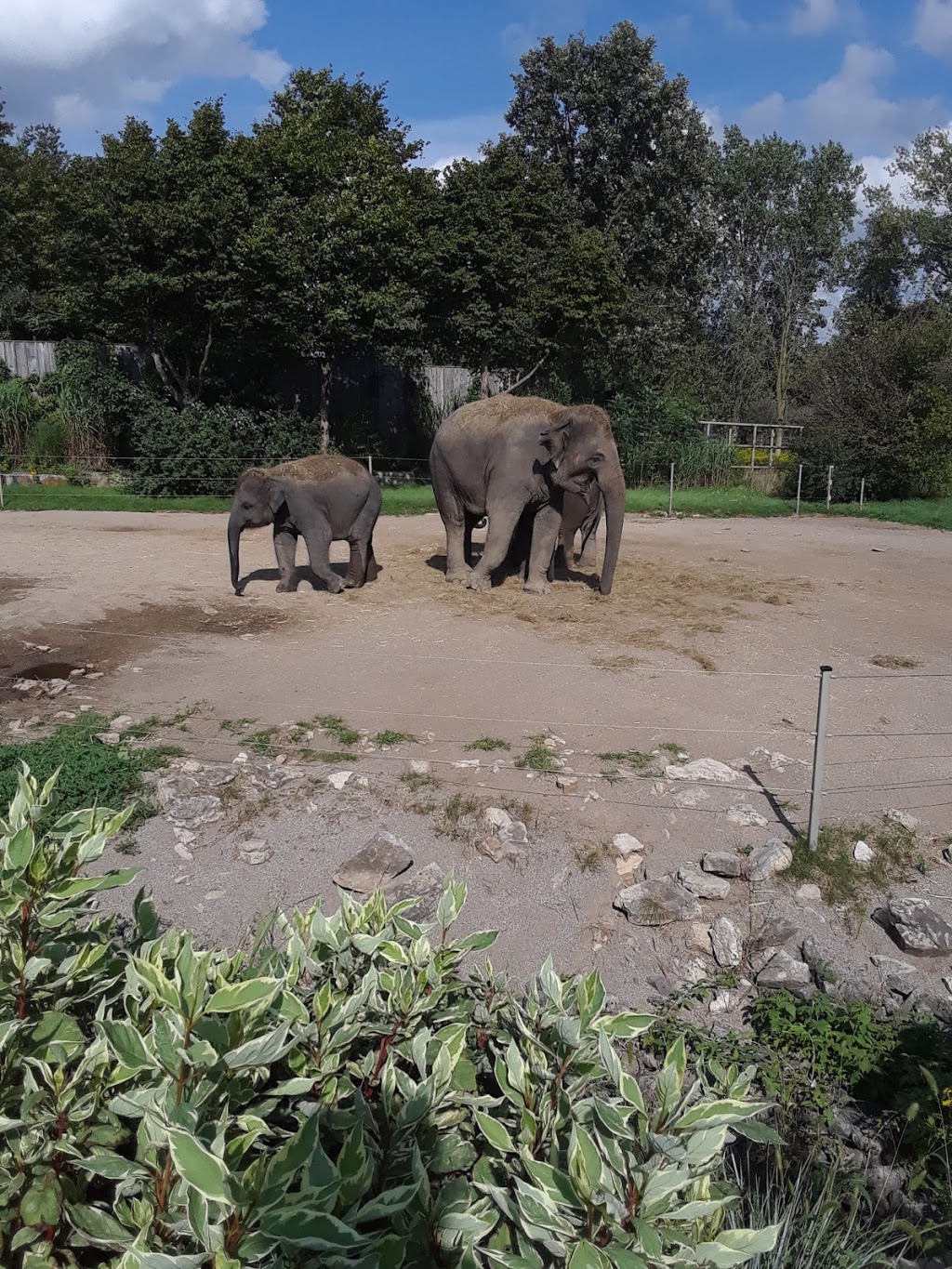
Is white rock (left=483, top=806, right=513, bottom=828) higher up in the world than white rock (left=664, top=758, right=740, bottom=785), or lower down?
lower down

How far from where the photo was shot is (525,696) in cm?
735

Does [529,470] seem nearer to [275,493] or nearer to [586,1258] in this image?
[275,493]

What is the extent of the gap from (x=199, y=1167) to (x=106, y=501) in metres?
18.9

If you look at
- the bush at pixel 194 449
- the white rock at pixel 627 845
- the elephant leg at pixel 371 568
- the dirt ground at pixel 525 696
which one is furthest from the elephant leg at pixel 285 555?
the bush at pixel 194 449

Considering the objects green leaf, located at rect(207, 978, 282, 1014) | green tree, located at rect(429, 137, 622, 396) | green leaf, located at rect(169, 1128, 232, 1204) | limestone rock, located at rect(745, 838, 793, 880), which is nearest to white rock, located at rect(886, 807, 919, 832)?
limestone rock, located at rect(745, 838, 793, 880)

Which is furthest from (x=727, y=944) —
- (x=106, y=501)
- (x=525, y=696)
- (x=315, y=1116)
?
(x=106, y=501)

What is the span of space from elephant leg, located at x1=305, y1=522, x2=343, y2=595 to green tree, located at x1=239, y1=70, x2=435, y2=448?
32.1ft

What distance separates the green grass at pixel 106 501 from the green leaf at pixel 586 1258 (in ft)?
60.4

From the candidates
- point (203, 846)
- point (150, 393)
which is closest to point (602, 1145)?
point (203, 846)

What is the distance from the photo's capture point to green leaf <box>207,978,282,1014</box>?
5.40 feet

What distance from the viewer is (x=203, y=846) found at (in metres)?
5.35

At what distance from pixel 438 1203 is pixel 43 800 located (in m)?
1.32

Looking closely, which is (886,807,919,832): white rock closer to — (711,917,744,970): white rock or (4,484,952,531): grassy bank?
(711,917,744,970): white rock

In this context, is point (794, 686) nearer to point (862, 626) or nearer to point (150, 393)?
point (862, 626)
